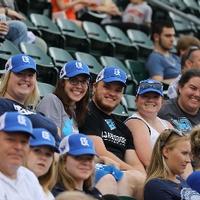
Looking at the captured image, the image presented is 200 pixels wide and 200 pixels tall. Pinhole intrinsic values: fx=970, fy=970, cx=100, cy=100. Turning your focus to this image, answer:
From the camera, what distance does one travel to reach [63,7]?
40.5 feet

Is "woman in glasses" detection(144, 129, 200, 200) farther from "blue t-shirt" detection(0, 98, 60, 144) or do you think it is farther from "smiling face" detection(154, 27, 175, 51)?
"smiling face" detection(154, 27, 175, 51)

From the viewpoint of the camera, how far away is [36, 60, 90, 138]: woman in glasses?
7.63 metres

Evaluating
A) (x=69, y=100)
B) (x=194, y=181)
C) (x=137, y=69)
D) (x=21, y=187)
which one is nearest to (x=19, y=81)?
(x=69, y=100)

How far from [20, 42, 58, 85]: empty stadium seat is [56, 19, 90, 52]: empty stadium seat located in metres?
1.68

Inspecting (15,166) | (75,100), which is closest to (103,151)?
(75,100)

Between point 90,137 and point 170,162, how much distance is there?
828mm

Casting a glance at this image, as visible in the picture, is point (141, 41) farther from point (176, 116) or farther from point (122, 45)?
point (176, 116)

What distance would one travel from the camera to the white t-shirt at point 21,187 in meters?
5.42

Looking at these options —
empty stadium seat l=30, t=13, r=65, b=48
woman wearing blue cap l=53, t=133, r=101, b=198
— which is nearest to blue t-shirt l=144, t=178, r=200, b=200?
woman wearing blue cap l=53, t=133, r=101, b=198

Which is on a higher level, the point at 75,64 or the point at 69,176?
the point at 75,64

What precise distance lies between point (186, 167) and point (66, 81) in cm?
118

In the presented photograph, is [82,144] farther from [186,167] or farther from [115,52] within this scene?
[115,52]

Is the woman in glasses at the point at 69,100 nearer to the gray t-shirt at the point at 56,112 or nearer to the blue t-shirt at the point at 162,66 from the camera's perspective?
the gray t-shirt at the point at 56,112

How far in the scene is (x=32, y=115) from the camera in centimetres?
691
